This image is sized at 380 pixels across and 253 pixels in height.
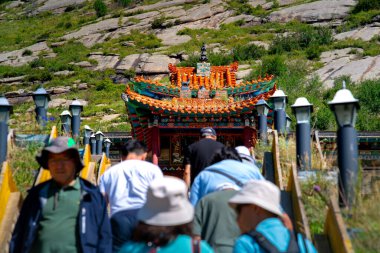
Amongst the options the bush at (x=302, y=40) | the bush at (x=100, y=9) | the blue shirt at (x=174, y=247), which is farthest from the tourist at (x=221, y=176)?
the bush at (x=100, y=9)

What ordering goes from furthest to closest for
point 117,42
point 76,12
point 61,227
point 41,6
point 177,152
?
point 41,6 → point 76,12 → point 117,42 → point 177,152 → point 61,227

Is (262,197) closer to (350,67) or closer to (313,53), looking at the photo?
(350,67)

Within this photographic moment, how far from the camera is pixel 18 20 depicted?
94.4 m

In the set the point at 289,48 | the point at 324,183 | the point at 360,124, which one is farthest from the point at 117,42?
the point at 324,183

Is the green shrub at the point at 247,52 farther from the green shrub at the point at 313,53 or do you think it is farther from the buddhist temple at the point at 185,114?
the buddhist temple at the point at 185,114

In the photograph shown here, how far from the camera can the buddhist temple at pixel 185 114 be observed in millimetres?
15977

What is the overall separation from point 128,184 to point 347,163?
2.33m

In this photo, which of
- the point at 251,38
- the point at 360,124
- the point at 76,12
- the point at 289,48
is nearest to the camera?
the point at 360,124

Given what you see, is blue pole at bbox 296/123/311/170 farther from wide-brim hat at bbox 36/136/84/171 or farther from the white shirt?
wide-brim hat at bbox 36/136/84/171

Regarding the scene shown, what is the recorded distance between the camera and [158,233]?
10.8 feet

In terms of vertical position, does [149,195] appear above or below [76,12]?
below

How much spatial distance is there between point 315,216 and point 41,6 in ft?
316

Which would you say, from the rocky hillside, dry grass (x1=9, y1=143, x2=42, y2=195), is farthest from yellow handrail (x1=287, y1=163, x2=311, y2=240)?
the rocky hillside

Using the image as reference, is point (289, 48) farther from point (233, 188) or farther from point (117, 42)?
point (233, 188)
